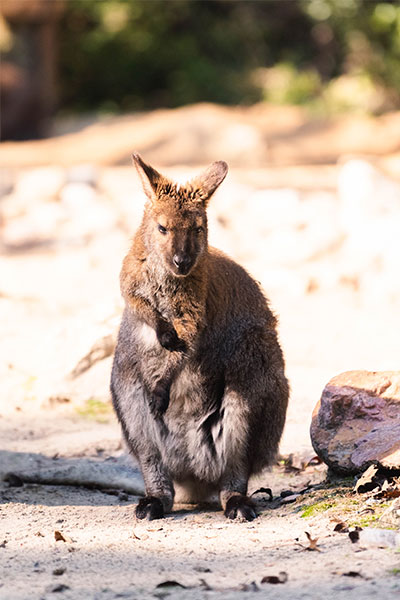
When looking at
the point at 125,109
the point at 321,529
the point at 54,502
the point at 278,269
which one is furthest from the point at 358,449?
the point at 125,109

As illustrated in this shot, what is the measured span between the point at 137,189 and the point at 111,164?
3.81 metres

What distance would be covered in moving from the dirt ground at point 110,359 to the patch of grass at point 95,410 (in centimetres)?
1

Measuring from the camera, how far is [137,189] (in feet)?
44.3

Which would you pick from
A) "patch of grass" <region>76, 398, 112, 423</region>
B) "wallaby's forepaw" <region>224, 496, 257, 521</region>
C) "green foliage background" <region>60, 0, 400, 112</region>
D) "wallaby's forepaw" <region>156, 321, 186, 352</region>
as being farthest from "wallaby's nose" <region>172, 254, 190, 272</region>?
"green foliage background" <region>60, 0, 400, 112</region>

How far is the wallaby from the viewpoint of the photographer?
5285 millimetres

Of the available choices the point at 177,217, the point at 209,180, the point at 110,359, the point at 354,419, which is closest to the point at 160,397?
the point at 177,217

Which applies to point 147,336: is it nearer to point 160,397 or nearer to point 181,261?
point 160,397

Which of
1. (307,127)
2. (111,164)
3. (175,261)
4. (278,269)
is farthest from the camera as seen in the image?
(307,127)

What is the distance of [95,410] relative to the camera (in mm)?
7715

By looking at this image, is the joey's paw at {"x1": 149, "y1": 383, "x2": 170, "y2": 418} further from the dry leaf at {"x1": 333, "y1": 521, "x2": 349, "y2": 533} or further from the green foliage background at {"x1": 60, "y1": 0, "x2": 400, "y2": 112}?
the green foliage background at {"x1": 60, "y1": 0, "x2": 400, "y2": 112}

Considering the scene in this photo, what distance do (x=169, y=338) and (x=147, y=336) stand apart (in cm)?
21

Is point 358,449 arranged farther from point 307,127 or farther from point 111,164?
point 307,127

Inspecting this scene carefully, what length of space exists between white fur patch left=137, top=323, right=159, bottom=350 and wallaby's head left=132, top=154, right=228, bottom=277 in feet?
1.25

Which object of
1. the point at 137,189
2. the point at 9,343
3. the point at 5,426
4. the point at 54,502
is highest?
the point at 137,189
